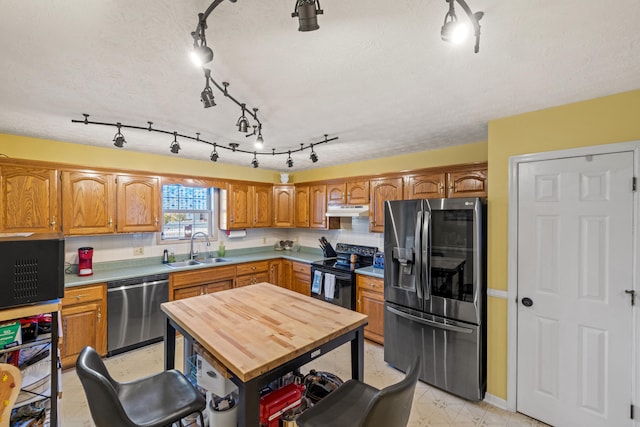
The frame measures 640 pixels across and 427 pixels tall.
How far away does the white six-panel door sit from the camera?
1.83m

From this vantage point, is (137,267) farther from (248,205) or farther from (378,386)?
(378,386)

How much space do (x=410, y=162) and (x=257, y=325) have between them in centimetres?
285

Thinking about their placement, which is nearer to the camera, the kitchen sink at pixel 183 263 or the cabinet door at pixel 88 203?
the cabinet door at pixel 88 203

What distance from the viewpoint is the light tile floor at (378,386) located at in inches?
85.4

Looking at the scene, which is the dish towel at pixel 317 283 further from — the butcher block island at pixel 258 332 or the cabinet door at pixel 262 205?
the butcher block island at pixel 258 332

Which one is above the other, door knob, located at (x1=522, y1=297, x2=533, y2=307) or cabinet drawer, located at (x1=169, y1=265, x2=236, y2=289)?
door knob, located at (x1=522, y1=297, x2=533, y2=307)

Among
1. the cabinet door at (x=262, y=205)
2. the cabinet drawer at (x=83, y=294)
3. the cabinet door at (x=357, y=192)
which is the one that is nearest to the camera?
the cabinet drawer at (x=83, y=294)

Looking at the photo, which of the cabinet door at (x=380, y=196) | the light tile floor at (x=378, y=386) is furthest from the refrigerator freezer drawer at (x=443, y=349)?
the cabinet door at (x=380, y=196)

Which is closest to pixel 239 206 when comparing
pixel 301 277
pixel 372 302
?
pixel 301 277

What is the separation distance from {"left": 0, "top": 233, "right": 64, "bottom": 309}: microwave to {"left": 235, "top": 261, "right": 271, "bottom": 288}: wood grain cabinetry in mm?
2894

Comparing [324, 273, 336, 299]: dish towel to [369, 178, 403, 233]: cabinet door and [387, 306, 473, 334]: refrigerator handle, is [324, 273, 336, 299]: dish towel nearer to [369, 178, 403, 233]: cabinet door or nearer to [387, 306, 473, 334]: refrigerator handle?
[369, 178, 403, 233]: cabinet door

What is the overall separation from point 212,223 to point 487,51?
13.6 feet

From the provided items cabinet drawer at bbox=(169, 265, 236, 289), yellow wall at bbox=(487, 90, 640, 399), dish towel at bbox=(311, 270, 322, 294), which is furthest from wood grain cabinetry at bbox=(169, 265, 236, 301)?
yellow wall at bbox=(487, 90, 640, 399)

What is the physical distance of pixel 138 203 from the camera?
3.43 meters
